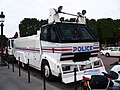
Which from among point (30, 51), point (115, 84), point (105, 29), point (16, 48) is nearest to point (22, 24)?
point (105, 29)

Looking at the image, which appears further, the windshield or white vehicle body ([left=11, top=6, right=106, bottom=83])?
the windshield

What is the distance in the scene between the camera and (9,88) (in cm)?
834

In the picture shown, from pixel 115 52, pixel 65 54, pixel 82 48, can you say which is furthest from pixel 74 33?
pixel 115 52

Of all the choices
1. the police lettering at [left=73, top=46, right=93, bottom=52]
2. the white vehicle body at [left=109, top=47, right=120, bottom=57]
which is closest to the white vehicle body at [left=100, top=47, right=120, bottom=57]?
the white vehicle body at [left=109, top=47, right=120, bottom=57]

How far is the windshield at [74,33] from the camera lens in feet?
28.2

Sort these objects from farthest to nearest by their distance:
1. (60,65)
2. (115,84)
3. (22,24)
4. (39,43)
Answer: (22,24)
(39,43)
(60,65)
(115,84)

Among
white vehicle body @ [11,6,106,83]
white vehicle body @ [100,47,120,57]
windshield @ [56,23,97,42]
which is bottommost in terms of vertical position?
white vehicle body @ [100,47,120,57]

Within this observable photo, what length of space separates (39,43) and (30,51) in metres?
1.72

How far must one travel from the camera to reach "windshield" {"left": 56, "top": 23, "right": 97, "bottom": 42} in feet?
28.2

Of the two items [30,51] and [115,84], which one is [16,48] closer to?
[30,51]

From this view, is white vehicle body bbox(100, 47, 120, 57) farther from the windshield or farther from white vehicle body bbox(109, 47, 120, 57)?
the windshield

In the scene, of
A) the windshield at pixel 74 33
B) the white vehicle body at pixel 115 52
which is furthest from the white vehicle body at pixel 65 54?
the white vehicle body at pixel 115 52

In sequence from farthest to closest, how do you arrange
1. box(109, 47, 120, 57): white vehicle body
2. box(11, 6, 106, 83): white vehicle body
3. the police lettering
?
1. box(109, 47, 120, 57): white vehicle body
2. the police lettering
3. box(11, 6, 106, 83): white vehicle body

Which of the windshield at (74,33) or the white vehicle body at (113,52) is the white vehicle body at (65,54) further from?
the white vehicle body at (113,52)
